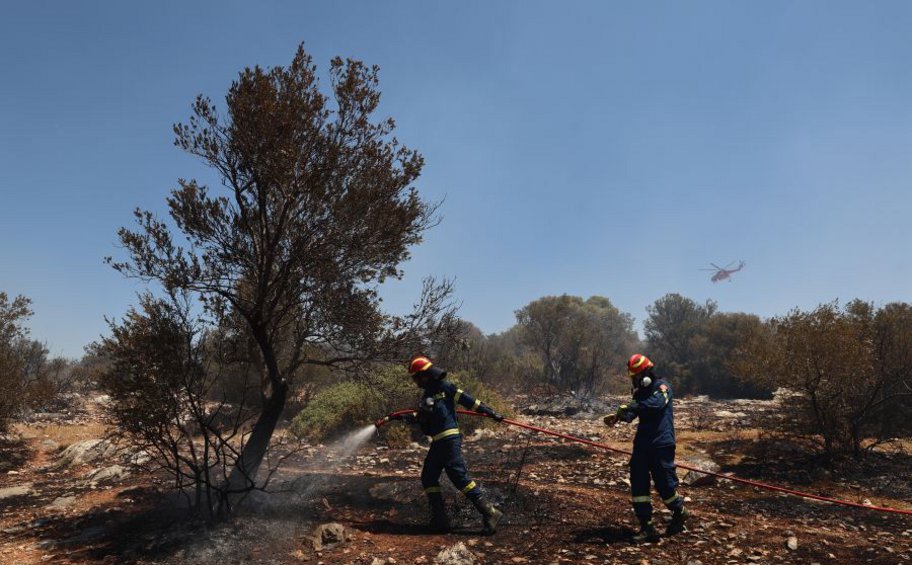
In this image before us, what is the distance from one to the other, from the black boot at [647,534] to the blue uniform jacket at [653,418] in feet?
3.00

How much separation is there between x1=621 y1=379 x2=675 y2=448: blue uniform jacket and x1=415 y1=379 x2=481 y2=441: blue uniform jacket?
Result: 78.7 inches

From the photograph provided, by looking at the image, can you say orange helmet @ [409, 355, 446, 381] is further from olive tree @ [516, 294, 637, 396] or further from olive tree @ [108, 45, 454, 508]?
olive tree @ [516, 294, 637, 396]

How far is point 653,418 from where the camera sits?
6246 mm

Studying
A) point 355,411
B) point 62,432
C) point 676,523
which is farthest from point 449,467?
point 62,432

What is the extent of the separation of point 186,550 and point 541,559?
4.11 m

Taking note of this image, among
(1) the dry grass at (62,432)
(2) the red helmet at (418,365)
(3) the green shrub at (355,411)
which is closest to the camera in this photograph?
(2) the red helmet at (418,365)

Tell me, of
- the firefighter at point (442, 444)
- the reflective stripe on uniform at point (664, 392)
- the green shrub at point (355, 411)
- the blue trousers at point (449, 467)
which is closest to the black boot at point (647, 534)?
the reflective stripe on uniform at point (664, 392)

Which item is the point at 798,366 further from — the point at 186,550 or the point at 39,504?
the point at 39,504

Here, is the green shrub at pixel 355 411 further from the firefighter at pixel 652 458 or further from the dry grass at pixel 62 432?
the firefighter at pixel 652 458

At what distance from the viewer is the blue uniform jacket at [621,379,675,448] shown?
20.2 ft

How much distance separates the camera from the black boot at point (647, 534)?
19.6 feet

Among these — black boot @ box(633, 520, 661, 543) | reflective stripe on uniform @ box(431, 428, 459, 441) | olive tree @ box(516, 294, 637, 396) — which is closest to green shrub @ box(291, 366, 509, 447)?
reflective stripe on uniform @ box(431, 428, 459, 441)

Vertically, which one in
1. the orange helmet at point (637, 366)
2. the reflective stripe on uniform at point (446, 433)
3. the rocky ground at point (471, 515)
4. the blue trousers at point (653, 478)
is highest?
the orange helmet at point (637, 366)

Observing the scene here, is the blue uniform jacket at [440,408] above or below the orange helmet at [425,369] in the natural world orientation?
below
